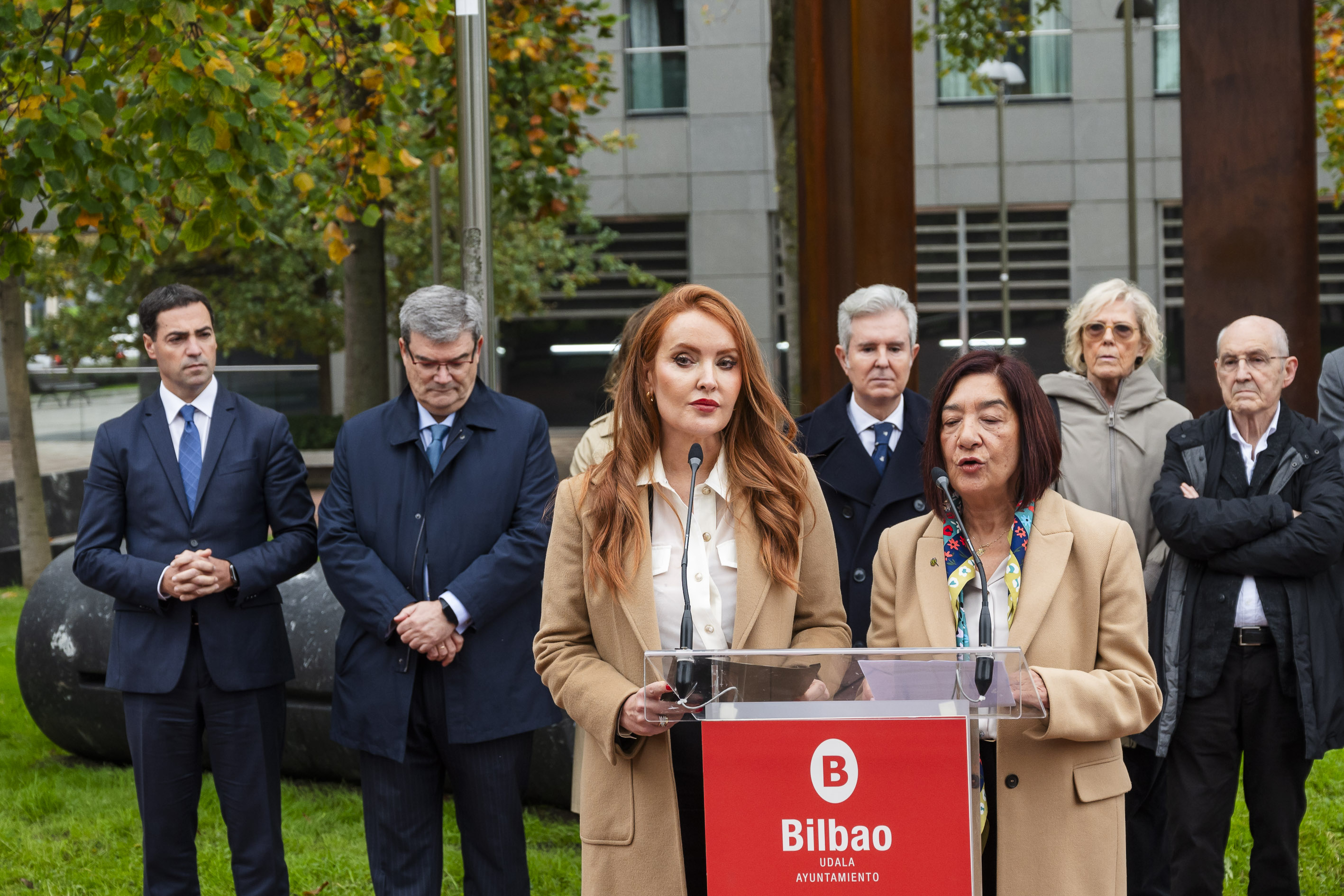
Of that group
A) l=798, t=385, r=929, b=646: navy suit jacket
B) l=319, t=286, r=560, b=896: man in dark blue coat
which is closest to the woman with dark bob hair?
l=798, t=385, r=929, b=646: navy suit jacket

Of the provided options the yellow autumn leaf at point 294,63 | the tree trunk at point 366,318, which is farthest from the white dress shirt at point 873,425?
the tree trunk at point 366,318

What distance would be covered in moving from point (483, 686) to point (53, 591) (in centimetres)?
365

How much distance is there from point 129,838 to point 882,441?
388 centimetres

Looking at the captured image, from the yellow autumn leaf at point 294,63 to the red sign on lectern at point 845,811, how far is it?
743 centimetres

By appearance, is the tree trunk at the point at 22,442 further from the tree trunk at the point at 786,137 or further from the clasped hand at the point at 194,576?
the clasped hand at the point at 194,576

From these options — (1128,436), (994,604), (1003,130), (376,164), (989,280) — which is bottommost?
(994,604)

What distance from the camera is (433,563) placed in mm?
4004

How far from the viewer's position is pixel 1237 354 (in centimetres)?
409

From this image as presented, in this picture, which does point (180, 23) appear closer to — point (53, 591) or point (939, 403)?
point (53, 591)

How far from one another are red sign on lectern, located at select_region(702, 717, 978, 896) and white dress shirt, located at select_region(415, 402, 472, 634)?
73.8 inches

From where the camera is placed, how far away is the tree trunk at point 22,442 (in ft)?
36.6

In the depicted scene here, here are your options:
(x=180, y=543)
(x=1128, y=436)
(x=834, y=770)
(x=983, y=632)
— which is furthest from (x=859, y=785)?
(x=180, y=543)

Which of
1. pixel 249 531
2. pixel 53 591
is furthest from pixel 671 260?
pixel 249 531

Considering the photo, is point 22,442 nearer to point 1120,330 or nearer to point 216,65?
point 216,65
